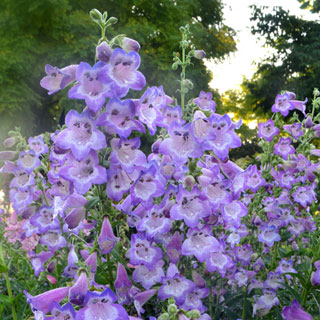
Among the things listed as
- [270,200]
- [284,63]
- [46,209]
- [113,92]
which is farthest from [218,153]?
[284,63]

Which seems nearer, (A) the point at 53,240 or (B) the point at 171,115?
(B) the point at 171,115

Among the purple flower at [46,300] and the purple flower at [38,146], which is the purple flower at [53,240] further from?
the purple flower at [46,300]

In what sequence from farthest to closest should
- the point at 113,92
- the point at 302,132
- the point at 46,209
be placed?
the point at 302,132
the point at 46,209
the point at 113,92

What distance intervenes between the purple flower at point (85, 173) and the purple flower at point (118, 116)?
0.10 m

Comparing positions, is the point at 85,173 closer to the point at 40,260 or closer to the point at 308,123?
the point at 40,260

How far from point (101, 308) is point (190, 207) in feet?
1.69

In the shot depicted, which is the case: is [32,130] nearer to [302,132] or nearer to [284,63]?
[284,63]

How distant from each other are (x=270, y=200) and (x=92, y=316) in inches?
72.4

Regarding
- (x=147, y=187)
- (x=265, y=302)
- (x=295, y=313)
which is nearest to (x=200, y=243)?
(x=147, y=187)

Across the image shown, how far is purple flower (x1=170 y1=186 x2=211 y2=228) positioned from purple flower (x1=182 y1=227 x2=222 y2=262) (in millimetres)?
79

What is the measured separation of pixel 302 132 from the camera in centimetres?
312

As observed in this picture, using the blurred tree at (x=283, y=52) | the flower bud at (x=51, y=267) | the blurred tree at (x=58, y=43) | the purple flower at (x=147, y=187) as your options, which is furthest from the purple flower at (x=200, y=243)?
the blurred tree at (x=283, y=52)

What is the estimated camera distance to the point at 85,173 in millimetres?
1394

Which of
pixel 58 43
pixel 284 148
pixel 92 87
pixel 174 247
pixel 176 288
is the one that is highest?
pixel 92 87
